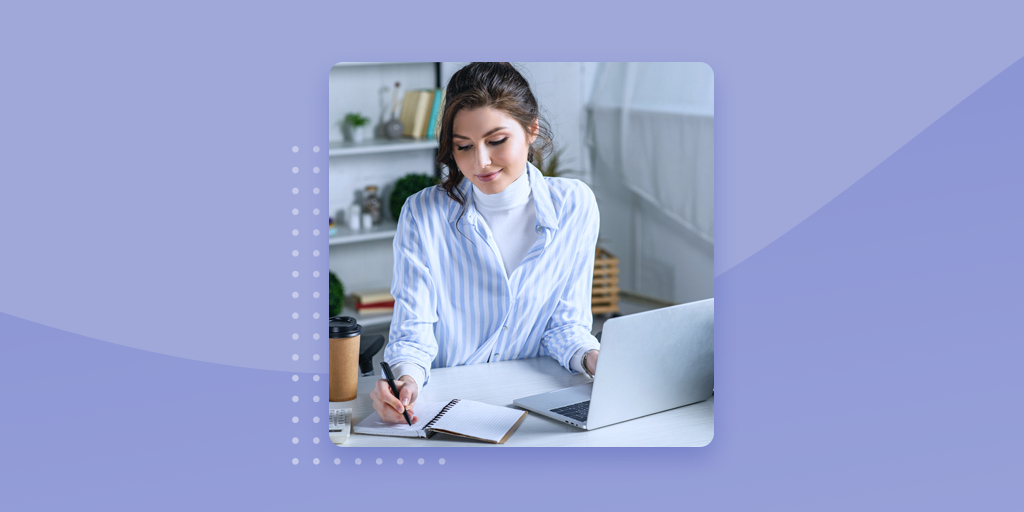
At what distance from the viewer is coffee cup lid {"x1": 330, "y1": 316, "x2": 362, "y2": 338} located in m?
1.19

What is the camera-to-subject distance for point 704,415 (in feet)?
3.85

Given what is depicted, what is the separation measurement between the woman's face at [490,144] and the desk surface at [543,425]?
0.35 metres

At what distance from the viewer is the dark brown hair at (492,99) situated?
1.13m

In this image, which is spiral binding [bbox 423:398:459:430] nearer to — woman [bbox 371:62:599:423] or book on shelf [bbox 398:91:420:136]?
woman [bbox 371:62:599:423]

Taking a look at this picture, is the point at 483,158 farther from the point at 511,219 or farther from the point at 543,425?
the point at 543,425

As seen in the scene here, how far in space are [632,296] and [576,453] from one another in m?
0.32

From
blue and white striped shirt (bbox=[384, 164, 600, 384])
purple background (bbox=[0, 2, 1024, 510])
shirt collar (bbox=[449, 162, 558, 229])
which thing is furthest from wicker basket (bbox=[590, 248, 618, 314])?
purple background (bbox=[0, 2, 1024, 510])

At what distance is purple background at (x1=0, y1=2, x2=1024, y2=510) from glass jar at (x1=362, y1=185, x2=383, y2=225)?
0.28 feet

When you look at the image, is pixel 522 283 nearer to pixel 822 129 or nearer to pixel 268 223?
pixel 268 223

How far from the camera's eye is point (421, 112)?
1.17 meters

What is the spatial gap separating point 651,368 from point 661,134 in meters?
0.46

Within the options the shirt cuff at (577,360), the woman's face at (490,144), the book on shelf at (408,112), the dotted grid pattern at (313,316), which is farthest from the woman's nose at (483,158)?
the shirt cuff at (577,360)

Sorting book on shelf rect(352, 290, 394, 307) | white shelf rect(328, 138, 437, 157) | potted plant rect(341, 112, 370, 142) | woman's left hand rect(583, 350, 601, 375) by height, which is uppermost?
potted plant rect(341, 112, 370, 142)

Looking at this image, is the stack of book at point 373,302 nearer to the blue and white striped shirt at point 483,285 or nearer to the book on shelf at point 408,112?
the blue and white striped shirt at point 483,285
